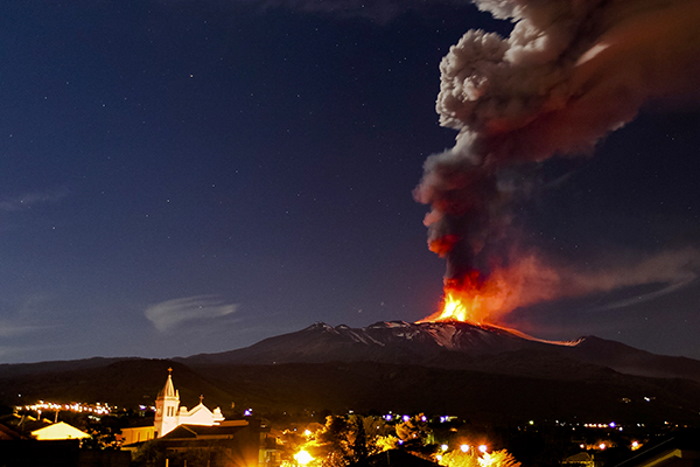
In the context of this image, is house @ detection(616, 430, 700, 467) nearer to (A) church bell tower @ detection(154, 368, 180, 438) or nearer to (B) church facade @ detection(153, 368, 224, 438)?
(B) church facade @ detection(153, 368, 224, 438)

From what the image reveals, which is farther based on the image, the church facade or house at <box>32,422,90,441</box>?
the church facade

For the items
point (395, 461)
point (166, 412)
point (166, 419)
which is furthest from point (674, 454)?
point (166, 412)

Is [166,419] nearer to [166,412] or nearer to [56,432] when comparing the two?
[166,412]

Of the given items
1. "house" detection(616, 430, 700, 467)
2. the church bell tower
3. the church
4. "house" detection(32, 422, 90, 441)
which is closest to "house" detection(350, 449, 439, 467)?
"house" detection(616, 430, 700, 467)

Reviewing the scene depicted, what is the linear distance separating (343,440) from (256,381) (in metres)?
166

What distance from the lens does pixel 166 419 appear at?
58.5 metres

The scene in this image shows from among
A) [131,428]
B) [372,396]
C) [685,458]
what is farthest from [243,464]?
[372,396]

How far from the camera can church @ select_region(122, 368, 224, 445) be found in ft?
191

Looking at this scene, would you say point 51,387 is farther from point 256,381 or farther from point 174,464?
point 174,464

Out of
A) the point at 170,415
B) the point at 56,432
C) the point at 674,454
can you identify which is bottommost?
the point at 56,432

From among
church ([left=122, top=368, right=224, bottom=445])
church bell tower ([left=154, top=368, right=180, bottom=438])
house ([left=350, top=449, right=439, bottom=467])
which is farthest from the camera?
church ([left=122, top=368, right=224, bottom=445])

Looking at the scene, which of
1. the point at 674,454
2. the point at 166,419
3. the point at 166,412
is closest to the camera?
the point at 674,454

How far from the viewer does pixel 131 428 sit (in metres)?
59.7

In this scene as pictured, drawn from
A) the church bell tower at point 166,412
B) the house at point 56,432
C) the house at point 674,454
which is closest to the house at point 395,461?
the house at point 674,454
